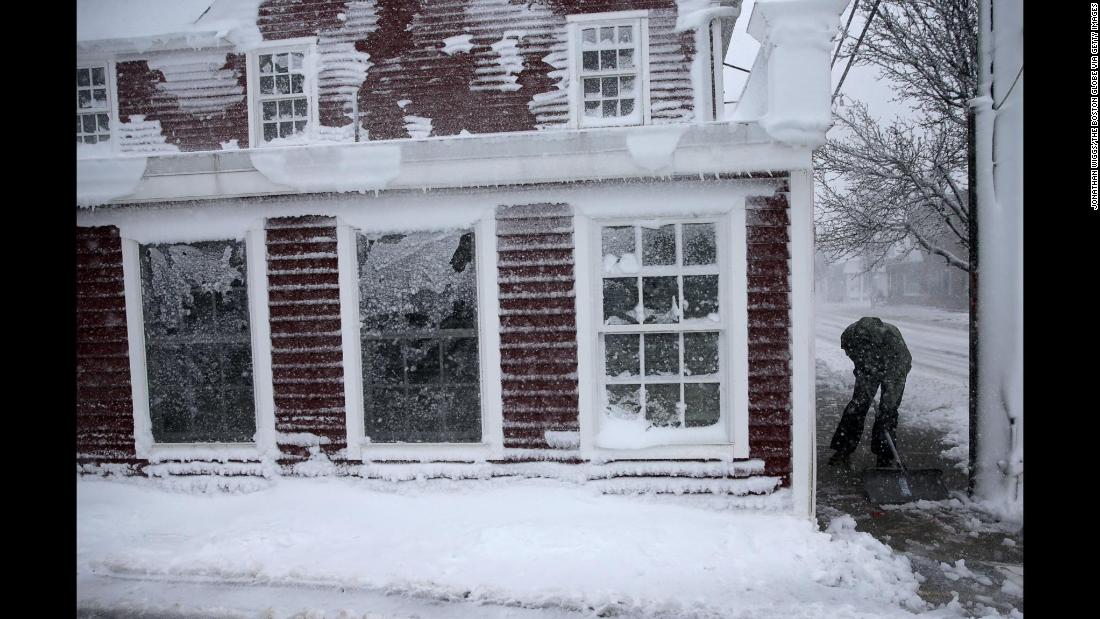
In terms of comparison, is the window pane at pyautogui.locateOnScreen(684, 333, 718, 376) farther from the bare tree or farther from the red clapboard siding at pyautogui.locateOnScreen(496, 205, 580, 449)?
the bare tree

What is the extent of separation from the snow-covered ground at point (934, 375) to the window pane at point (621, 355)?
12.7ft

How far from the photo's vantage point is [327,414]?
12.4 ft

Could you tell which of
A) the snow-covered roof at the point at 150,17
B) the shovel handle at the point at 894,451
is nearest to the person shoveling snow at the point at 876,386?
the shovel handle at the point at 894,451

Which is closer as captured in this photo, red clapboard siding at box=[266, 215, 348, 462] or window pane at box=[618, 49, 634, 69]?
red clapboard siding at box=[266, 215, 348, 462]

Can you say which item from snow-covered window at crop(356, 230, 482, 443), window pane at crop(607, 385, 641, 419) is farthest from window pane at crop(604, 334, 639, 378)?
snow-covered window at crop(356, 230, 482, 443)

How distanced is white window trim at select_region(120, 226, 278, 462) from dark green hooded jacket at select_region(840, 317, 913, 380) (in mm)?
5396

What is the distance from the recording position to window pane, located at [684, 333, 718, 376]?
3.56m

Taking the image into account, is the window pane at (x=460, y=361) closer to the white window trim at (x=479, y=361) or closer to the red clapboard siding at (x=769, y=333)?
the white window trim at (x=479, y=361)

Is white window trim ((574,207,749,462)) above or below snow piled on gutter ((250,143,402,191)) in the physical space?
below

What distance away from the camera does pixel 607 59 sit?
401cm

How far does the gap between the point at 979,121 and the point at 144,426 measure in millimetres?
7141

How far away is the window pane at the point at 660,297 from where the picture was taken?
354cm
